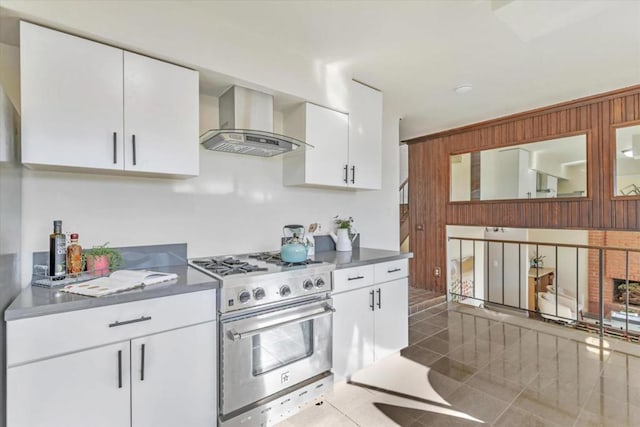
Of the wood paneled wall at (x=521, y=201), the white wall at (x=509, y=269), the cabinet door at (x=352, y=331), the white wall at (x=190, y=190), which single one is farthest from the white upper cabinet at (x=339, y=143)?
the white wall at (x=509, y=269)

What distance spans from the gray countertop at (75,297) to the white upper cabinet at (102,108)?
63cm

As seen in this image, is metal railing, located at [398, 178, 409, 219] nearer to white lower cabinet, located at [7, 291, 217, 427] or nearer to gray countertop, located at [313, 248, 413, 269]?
gray countertop, located at [313, 248, 413, 269]

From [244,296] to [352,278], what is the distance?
90cm

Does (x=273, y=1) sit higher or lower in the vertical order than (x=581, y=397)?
higher

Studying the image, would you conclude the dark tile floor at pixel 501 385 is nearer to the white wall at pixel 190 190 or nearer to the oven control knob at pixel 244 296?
the oven control knob at pixel 244 296

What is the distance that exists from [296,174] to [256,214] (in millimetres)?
476

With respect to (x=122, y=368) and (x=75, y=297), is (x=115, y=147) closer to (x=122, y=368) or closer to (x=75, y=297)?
(x=75, y=297)

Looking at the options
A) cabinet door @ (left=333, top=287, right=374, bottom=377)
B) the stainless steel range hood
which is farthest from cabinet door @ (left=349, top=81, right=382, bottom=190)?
cabinet door @ (left=333, top=287, right=374, bottom=377)

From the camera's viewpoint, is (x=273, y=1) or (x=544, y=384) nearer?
(x=273, y=1)

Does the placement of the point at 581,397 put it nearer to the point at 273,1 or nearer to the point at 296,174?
the point at 296,174

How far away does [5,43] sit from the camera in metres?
1.61

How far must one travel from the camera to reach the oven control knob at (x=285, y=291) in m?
1.87

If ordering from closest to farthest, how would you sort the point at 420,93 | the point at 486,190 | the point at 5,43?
the point at 5,43 < the point at 420,93 < the point at 486,190

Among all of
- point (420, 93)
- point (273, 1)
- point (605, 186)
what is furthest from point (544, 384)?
point (273, 1)
